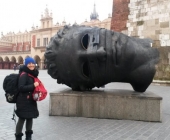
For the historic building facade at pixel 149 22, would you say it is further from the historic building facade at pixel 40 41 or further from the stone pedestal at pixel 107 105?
the historic building facade at pixel 40 41

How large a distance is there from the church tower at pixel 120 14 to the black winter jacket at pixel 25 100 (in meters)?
12.5

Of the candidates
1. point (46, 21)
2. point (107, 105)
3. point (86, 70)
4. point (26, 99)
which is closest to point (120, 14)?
point (86, 70)

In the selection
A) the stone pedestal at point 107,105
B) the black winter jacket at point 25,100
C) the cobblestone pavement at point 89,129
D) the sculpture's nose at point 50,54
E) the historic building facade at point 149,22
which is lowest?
the cobblestone pavement at point 89,129

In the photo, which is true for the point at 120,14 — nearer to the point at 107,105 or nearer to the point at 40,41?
the point at 107,105

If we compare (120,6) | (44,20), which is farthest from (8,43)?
(120,6)

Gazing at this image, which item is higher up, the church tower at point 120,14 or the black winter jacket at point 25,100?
the church tower at point 120,14

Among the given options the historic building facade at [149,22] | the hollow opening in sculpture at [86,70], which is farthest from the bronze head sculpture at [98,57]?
the historic building facade at [149,22]

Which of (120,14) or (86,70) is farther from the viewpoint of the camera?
(120,14)

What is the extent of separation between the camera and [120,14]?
48.8 ft

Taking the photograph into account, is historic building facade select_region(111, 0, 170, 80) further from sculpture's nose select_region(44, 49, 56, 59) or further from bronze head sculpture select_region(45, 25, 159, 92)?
sculpture's nose select_region(44, 49, 56, 59)

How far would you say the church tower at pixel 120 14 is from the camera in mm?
14578

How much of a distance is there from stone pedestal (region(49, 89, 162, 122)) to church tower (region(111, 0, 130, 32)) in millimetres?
10779

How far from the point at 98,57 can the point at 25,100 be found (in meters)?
1.79

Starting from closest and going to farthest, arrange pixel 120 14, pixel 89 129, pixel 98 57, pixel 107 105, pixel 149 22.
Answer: pixel 89 129 < pixel 98 57 < pixel 107 105 < pixel 149 22 < pixel 120 14
